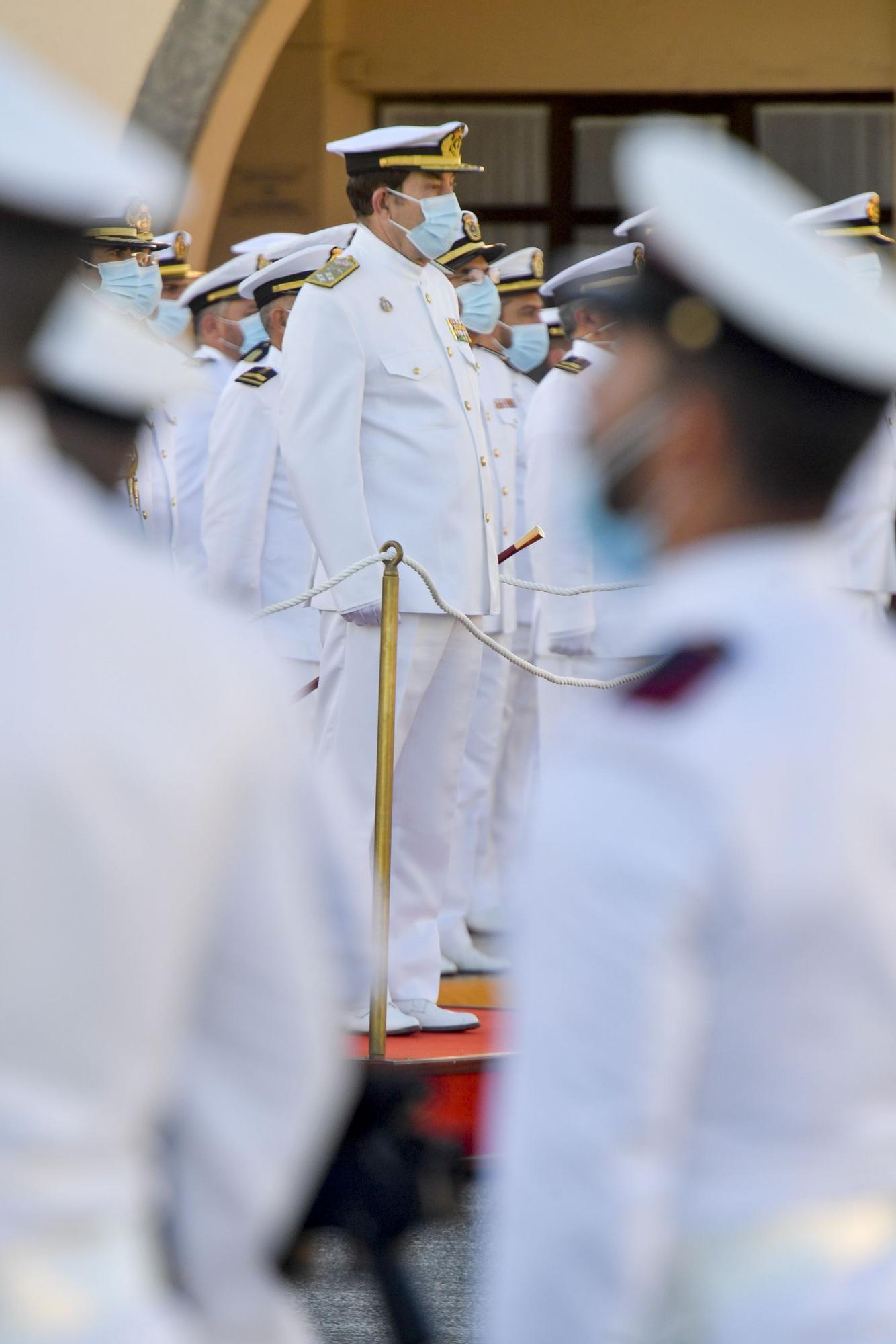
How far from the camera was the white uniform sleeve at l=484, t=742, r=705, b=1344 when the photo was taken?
3.74ft

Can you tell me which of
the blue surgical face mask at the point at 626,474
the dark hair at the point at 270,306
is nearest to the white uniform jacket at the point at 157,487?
the dark hair at the point at 270,306

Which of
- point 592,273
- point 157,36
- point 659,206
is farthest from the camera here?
point 157,36

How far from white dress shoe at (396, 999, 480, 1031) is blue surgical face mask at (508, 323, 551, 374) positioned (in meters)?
4.51

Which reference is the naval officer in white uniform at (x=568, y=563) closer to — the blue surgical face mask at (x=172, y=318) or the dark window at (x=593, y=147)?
the blue surgical face mask at (x=172, y=318)

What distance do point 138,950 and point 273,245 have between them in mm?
6324

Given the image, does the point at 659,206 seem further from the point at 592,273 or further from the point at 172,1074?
the point at 592,273

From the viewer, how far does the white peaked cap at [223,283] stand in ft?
25.0

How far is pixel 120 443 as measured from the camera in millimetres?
1363

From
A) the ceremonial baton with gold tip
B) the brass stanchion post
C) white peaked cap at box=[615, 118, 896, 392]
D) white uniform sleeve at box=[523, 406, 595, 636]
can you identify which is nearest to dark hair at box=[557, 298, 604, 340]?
white uniform sleeve at box=[523, 406, 595, 636]

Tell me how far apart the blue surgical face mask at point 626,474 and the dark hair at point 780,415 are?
0.13 ft

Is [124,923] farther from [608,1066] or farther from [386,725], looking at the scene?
[386,725]

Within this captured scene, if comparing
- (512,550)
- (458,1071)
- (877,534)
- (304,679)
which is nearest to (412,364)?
(512,550)

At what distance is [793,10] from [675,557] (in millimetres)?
10934

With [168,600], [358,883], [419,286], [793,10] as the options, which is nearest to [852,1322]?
[358,883]
